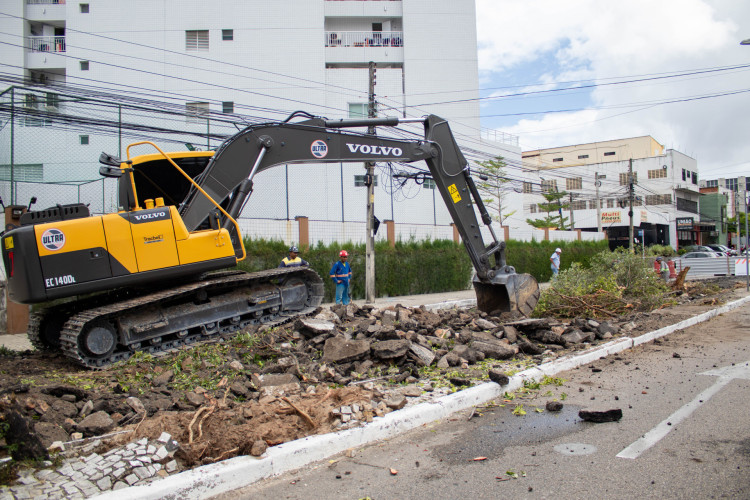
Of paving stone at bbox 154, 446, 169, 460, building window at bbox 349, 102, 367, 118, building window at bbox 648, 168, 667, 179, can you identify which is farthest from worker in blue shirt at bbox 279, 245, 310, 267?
building window at bbox 648, 168, 667, 179

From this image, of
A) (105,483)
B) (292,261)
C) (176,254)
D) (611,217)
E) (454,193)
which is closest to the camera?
(105,483)

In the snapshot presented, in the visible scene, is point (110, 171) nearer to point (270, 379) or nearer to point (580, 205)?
point (270, 379)

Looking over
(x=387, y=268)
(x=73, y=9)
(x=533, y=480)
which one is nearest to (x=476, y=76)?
(x=387, y=268)

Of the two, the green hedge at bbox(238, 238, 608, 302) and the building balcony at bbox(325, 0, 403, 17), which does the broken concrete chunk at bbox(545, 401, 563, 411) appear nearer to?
the green hedge at bbox(238, 238, 608, 302)

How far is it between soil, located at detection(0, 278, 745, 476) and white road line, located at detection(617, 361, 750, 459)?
1935 millimetres

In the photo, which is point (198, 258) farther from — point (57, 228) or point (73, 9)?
point (73, 9)

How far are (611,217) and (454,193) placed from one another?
51.1m

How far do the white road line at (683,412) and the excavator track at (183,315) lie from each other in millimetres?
A: 5837

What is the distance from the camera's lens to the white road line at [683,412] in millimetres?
4113

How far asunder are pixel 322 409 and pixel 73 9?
117ft

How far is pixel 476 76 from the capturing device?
117 ft

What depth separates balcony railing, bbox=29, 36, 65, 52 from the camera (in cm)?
3250

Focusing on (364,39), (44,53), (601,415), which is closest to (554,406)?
(601,415)

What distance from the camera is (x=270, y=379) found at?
19.3 ft
